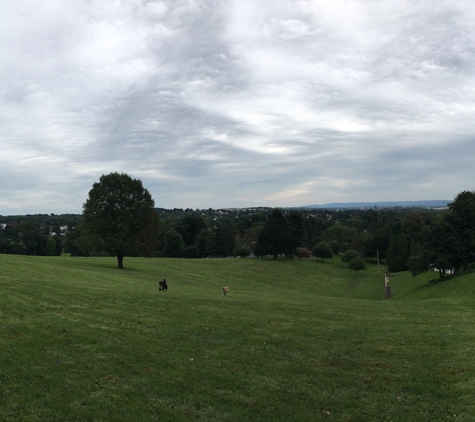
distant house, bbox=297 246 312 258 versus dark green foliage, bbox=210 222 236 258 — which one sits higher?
dark green foliage, bbox=210 222 236 258

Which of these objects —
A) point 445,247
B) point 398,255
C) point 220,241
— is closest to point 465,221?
point 445,247

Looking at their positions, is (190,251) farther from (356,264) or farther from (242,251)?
(356,264)

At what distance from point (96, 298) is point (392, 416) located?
13859mm

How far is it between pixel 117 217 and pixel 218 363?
33.8m

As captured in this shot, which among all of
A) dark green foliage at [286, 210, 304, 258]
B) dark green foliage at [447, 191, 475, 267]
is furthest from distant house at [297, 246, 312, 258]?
dark green foliage at [447, 191, 475, 267]

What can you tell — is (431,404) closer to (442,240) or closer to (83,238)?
(83,238)

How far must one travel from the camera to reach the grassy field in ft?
28.0

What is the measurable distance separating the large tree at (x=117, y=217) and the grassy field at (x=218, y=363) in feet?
77.9

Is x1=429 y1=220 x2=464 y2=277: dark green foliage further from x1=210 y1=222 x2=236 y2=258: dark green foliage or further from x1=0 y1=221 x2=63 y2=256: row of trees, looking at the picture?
x1=0 y1=221 x2=63 y2=256: row of trees

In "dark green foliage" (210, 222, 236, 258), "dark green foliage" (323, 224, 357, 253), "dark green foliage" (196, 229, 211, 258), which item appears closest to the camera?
"dark green foliage" (210, 222, 236, 258)

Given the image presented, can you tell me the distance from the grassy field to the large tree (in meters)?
23.7

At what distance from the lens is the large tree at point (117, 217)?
137ft

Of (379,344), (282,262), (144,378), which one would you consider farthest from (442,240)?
(144,378)

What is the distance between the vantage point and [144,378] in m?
9.84
